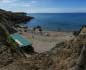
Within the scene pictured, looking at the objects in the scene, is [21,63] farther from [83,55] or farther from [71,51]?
[83,55]

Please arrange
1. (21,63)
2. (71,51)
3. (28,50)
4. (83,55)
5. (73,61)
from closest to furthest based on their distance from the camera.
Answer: (83,55) → (73,61) → (71,51) → (21,63) → (28,50)

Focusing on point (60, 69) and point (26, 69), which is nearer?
point (60, 69)

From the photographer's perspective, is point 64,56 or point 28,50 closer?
point 64,56

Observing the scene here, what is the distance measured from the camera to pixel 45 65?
11391mm

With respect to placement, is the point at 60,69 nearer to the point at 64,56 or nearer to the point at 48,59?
the point at 64,56

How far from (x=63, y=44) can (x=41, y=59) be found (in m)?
1.50

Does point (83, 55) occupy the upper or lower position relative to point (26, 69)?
upper

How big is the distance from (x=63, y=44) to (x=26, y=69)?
240 cm

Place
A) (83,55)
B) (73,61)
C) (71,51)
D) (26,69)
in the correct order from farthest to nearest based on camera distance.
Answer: (26,69), (71,51), (73,61), (83,55)

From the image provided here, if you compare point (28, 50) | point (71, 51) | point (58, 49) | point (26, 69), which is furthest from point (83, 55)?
point (28, 50)

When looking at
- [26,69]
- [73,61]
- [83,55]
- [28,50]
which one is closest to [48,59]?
[26,69]

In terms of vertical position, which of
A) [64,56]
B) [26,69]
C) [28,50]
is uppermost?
[64,56]

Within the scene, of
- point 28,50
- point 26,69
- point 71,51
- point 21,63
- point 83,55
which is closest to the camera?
point 83,55

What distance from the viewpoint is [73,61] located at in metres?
9.89
